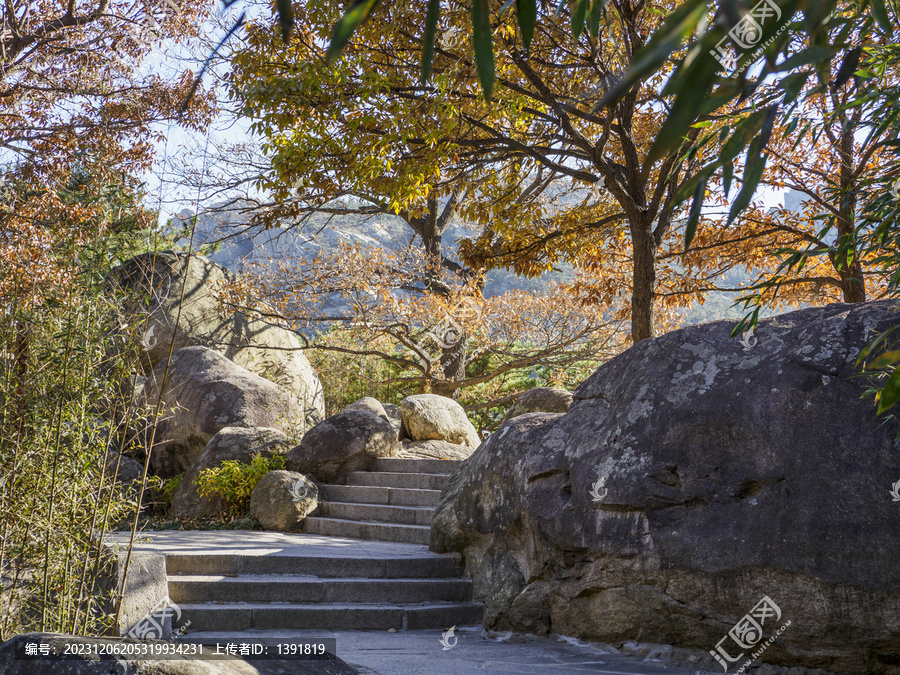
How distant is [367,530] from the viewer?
23.3ft

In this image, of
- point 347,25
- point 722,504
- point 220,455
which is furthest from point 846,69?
point 220,455

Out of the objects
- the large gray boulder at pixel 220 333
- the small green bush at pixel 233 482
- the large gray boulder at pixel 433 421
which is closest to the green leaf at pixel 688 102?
the small green bush at pixel 233 482

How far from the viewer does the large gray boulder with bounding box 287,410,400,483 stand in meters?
8.51

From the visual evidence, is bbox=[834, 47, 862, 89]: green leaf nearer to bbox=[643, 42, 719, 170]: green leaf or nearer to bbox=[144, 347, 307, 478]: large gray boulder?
bbox=[643, 42, 719, 170]: green leaf

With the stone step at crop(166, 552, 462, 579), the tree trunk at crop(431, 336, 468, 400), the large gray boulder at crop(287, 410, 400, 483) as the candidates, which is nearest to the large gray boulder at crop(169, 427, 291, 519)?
the large gray boulder at crop(287, 410, 400, 483)

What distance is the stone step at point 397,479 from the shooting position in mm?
8008

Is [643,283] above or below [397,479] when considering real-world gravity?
above

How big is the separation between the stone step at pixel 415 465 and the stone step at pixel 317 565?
2666 millimetres

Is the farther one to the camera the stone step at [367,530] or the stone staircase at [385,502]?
the stone staircase at [385,502]

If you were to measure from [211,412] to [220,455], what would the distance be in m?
1.77

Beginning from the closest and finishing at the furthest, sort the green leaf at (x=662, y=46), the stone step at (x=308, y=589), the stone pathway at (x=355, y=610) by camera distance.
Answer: the green leaf at (x=662, y=46) → the stone pathway at (x=355, y=610) → the stone step at (x=308, y=589)

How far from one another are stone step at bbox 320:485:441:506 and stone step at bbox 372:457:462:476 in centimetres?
53

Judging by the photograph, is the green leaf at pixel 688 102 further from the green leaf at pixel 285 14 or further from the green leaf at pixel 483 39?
the green leaf at pixel 285 14

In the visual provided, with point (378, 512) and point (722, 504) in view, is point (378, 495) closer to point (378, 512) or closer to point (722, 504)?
point (378, 512)
